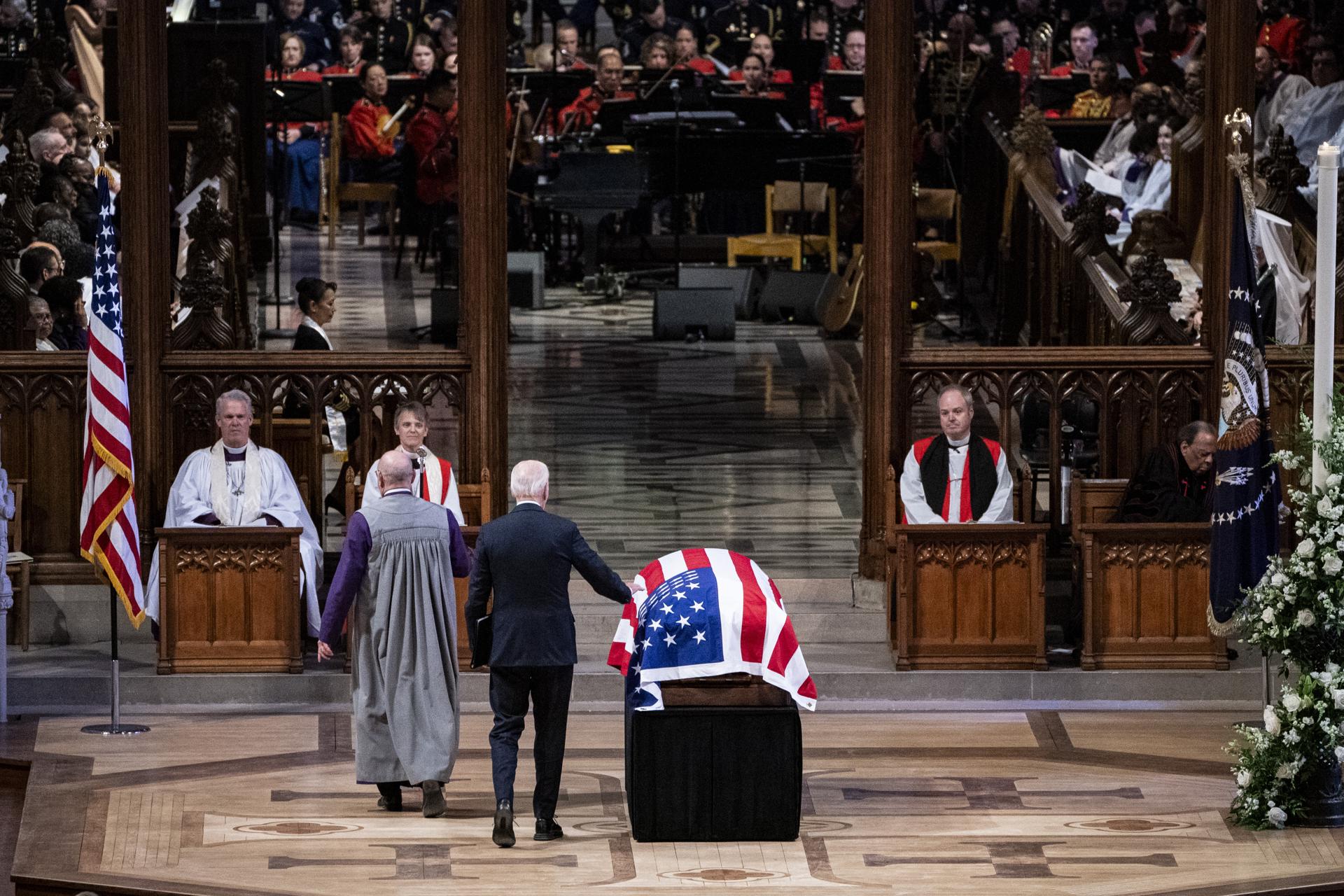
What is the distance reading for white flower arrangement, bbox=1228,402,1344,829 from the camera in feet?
29.1

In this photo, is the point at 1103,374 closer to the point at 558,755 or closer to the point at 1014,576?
the point at 1014,576

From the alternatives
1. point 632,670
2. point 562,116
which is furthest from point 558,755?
point 562,116

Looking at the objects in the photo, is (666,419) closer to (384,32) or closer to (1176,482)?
(1176,482)

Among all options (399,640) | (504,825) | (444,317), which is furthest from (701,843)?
(444,317)

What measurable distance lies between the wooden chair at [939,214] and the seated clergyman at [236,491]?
7623 mm

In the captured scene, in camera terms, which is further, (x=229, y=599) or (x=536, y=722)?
(x=229, y=599)

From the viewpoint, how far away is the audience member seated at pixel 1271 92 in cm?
1595

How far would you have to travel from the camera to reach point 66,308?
12078 mm

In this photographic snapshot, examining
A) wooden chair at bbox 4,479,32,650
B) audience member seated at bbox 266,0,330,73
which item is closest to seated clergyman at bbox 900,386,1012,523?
wooden chair at bbox 4,479,32,650

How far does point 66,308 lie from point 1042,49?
1282cm

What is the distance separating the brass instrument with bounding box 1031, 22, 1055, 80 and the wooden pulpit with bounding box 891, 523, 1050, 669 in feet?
36.2

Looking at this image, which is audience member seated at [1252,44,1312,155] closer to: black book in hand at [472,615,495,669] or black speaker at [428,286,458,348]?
black speaker at [428,286,458,348]

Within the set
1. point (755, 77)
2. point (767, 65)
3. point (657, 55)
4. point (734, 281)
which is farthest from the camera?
point (767, 65)

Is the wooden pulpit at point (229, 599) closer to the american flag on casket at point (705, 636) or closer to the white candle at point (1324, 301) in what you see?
the american flag on casket at point (705, 636)
